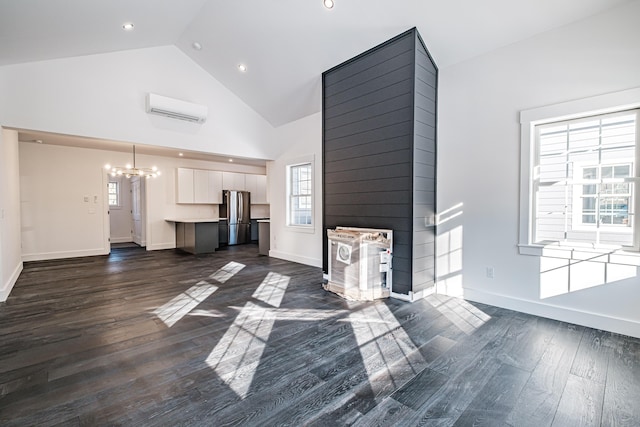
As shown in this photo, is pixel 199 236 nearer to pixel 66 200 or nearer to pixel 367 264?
pixel 66 200

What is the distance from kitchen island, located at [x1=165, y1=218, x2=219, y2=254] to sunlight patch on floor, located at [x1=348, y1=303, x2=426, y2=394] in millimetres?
5157

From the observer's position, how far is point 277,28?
4.09 meters

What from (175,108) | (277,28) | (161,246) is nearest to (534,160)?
(277,28)

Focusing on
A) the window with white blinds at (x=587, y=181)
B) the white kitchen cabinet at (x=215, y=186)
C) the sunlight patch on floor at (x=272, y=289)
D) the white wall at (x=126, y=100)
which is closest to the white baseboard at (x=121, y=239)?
the white kitchen cabinet at (x=215, y=186)

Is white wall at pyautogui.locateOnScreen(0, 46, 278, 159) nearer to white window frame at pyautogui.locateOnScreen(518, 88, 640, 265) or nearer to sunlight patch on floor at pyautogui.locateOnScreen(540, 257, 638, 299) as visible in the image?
white window frame at pyautogui.locateOnScreen(518, 88, 640, 265)

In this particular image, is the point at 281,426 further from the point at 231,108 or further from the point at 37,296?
the point at 231,108

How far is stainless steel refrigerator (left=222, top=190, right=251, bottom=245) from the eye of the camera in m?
8.63

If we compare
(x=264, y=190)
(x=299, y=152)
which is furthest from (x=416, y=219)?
(x=264, y=190)

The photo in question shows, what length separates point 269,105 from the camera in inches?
233

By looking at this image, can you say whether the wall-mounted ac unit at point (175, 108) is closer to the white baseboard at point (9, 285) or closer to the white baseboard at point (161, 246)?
the white baseboard at point (9, 285)

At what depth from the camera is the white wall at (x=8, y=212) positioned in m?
3.91

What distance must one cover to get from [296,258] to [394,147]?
10.8 feet

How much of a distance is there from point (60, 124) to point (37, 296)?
2.34 m

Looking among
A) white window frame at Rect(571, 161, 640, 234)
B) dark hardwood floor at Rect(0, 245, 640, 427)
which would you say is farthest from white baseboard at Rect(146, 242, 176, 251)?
white window frame at Rect(571, 161, 640, 234)
